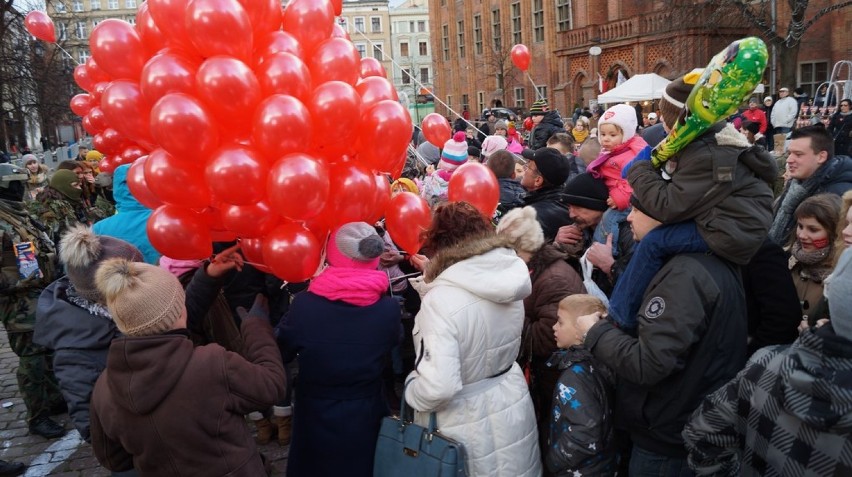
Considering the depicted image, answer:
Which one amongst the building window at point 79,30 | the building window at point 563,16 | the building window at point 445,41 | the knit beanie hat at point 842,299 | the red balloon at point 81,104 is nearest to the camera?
the knit beanie hat at point 842,299

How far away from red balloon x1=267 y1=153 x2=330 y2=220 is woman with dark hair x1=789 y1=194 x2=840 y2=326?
264cm

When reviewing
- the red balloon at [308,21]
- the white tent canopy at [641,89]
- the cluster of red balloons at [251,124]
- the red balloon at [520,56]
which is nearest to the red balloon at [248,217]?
the cluster of red balloons at [251,124]

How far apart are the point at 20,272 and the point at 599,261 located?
174 inches

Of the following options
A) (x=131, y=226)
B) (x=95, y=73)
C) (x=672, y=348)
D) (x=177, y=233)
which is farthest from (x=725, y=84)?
(x=95, y=73)

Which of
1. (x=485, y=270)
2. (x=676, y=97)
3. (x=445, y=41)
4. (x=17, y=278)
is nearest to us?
(x=676, y=97)

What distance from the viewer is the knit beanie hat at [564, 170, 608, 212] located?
12.5ft

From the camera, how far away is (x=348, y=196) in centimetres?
294

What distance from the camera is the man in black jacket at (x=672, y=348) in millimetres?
2193

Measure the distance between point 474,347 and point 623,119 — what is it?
2.19 m

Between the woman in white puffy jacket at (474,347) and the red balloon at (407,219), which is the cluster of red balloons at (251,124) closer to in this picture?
the red balloon at (407,219)

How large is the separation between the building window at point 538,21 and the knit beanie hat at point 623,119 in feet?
108

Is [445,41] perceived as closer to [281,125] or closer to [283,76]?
[283,76]

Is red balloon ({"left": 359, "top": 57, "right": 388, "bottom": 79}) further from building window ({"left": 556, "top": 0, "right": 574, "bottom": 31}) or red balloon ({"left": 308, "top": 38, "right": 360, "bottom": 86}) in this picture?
building window ({"left": 556, "top": 0, "right": 574, "bottom": 31})

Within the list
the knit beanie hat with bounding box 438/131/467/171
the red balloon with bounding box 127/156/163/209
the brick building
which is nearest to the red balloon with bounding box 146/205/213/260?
the red balloon with bounding box 127/156/163/209
